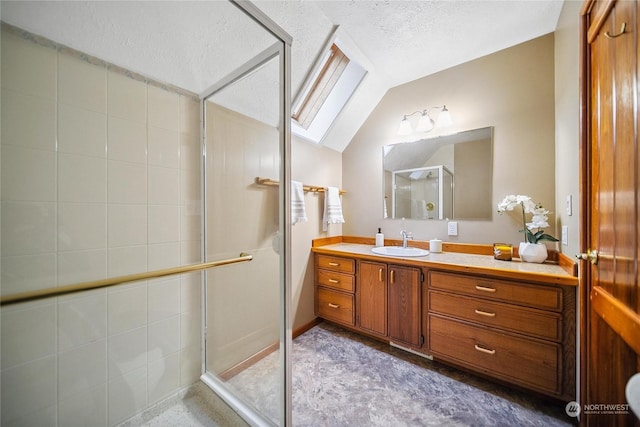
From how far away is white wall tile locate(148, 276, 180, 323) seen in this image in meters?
1.20

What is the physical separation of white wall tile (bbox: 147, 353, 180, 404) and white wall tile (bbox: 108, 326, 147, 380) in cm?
7

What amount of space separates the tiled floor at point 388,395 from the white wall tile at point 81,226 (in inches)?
39.7

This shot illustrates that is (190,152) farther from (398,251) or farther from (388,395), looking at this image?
(388,395)

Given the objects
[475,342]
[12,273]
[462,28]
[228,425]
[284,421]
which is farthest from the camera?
[462,28]

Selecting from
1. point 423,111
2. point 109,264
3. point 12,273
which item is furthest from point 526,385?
point 12,273

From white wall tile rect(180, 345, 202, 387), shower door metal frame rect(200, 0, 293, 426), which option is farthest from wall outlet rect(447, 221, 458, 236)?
white wall tile rect(180, 345, 202, 387)

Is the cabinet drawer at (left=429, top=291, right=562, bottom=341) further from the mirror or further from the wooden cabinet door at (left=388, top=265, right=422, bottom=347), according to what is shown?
the mirror

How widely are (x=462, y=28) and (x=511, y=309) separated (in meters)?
1.90

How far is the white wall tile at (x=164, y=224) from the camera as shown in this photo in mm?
1195

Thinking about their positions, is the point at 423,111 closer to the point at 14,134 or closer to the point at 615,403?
the point at 615,403

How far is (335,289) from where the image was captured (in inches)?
82.1

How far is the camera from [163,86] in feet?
4.00

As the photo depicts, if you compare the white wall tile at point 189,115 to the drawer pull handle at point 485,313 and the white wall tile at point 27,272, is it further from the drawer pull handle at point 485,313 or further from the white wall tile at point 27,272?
the drawer pull handle at point 485,313

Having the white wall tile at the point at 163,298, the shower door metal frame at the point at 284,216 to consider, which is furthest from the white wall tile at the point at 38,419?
the shower door metal frame at the point at 284,216
